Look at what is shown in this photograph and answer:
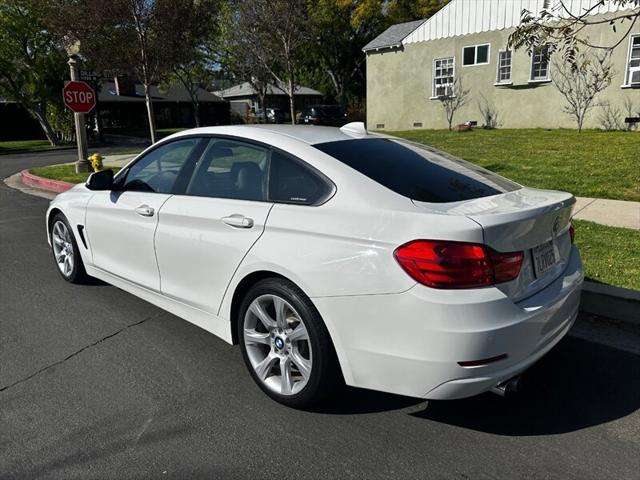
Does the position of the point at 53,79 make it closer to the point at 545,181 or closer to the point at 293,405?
the point at 545,181

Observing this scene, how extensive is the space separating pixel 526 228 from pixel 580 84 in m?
18.7

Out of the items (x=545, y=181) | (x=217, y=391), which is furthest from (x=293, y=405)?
(x=545, y=181)

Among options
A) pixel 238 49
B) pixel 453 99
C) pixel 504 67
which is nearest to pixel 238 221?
pixel 504 67

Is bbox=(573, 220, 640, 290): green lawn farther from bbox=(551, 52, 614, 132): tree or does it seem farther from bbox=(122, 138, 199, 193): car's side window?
bbox=(551, 52, 614, 132): tree

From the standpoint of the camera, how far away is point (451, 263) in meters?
2.50

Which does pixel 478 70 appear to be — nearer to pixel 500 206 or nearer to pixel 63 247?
pixel 63 247

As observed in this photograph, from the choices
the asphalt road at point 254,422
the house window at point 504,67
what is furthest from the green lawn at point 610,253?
the house window at point 504,67

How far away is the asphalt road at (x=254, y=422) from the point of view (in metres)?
2.63

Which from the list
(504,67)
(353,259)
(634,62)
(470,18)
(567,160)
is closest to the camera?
(353,259)

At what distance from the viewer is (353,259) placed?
2.69 metres

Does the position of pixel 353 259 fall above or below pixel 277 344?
above

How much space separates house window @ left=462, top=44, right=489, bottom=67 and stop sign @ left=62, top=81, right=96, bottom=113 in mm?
15318

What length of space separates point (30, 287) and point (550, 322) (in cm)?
476

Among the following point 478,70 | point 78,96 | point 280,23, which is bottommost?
point 78,96
